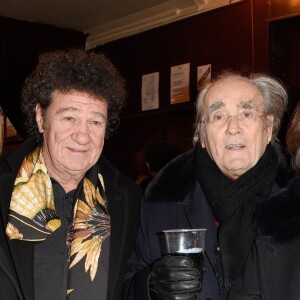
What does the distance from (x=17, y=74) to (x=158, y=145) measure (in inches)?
73.3

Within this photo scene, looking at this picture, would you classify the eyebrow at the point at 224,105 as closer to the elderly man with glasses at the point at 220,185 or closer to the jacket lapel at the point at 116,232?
the elderly man with glasses at the point at 220,185

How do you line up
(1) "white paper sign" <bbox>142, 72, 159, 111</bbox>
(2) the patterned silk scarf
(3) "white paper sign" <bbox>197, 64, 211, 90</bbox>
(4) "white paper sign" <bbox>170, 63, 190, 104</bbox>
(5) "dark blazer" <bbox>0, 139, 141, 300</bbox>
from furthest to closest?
(1) "white paper sign" <bbox>142, 72, 159, 111</bbox>, (4) "white paper sign" <bbox>170, 63, 190, 104</bbox>, (3) "white paper sign" <bbox>197, 64, 211, 90</bbox>, (2) the patterned silk scarf, (5) "dark blazer" <bbox>0, 139, 141, 300</bbox>

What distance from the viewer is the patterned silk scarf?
2.09m

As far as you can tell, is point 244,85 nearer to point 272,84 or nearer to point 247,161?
point 272,84

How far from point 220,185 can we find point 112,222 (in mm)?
460

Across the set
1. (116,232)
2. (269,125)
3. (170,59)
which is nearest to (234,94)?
(269,125)

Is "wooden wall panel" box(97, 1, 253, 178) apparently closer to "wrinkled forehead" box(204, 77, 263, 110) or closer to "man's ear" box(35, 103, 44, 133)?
"wrinkled forehead" box(204, 77, 263, 110)

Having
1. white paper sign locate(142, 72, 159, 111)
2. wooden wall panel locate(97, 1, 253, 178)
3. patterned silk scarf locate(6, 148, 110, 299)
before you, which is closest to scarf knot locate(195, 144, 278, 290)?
patterned silk scarf locate(6, 148, 110, 299)

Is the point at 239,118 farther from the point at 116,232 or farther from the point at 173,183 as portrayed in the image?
the point at 116,232

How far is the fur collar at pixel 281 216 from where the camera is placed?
6.01 ft

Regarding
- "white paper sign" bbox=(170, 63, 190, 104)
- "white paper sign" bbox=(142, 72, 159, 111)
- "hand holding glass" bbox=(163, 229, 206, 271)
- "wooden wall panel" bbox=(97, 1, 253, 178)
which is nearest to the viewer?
"hand holding glass" bbox=(163, 229, 206, 271)

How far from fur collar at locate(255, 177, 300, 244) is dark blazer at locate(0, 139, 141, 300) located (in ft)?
1.94

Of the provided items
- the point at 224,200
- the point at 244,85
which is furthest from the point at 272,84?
the point at 224,200

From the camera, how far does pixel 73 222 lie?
221 centimetres
